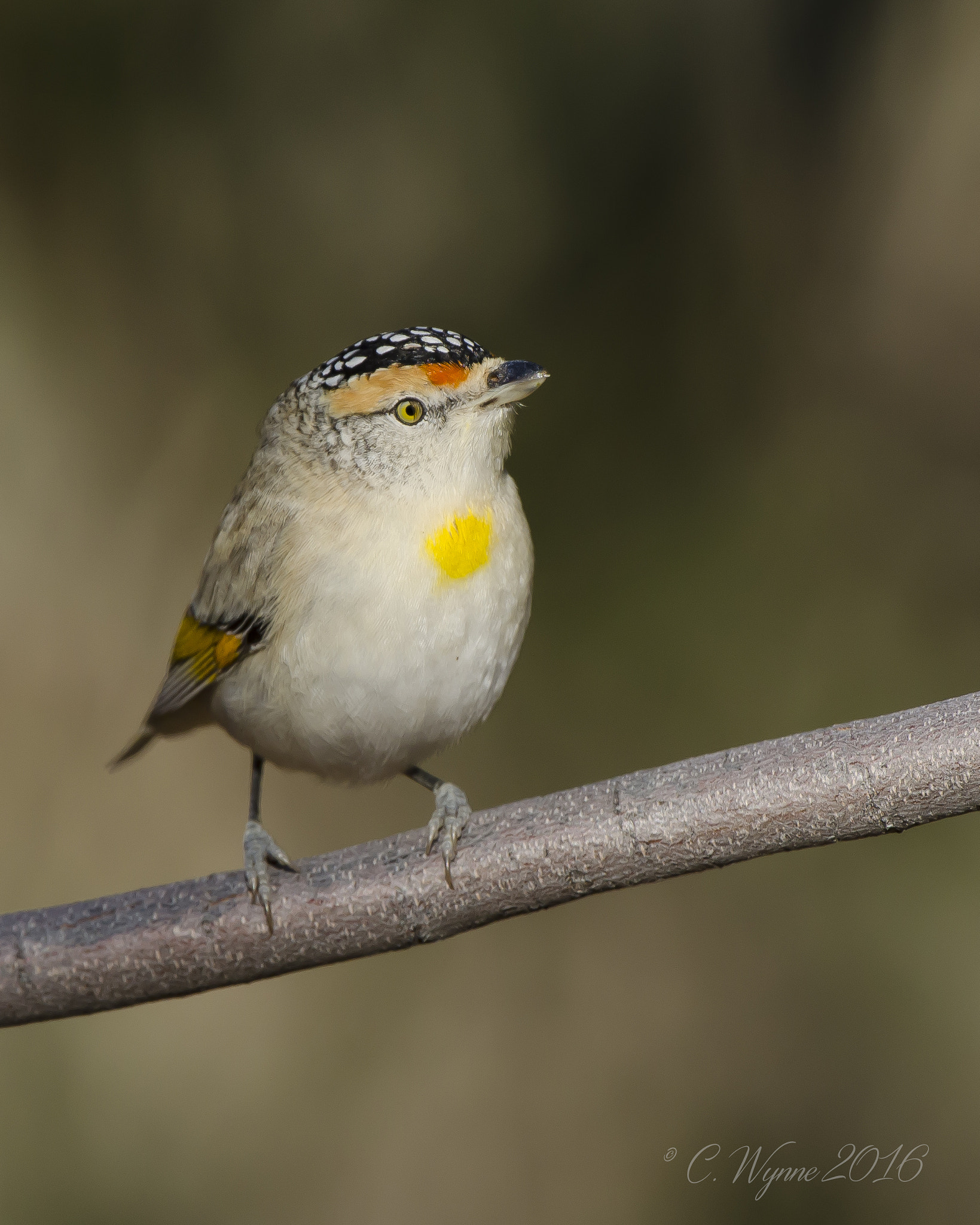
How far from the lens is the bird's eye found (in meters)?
2.73

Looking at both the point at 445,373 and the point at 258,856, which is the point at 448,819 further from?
the point at 445,373

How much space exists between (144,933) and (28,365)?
3.51 meters

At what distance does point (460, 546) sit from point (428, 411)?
14.5 inches

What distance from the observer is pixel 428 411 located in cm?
273

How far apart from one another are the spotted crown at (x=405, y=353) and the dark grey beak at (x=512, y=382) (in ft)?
0.24

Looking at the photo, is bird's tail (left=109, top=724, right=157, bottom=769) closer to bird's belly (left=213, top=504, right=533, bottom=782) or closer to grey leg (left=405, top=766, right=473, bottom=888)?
bird's belly (left=213, top=504, right=533, bottom=782)

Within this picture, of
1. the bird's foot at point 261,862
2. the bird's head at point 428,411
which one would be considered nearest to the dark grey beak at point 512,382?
the bird's head at point 428,411

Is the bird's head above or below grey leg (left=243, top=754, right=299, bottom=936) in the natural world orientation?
above

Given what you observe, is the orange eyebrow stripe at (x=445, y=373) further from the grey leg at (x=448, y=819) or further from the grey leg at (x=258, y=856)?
the grey leg at (x=258, y=856)

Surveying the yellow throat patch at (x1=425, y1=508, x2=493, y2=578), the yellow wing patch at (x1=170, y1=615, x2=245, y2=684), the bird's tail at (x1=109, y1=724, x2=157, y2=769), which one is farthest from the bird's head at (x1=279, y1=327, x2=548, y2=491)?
the bird's tail at (x1=109, y1=724, x2=157, y2=769)

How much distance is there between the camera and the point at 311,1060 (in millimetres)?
4742

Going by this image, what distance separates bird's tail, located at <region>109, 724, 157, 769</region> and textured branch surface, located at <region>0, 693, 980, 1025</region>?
1.06 m

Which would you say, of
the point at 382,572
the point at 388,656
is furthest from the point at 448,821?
the point at 382,572

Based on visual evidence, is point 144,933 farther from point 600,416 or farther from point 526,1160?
point 600,416
